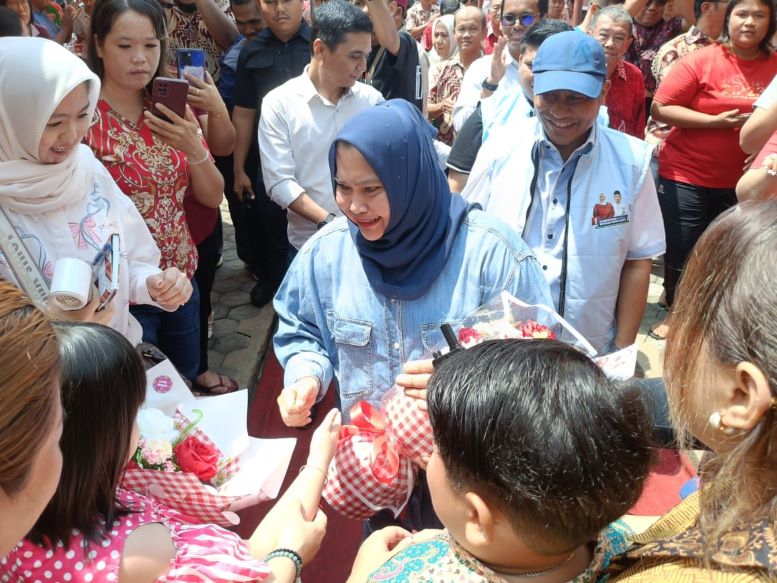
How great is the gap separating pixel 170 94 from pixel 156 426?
1767mm

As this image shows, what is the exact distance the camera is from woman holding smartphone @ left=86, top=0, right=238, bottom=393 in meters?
3.00

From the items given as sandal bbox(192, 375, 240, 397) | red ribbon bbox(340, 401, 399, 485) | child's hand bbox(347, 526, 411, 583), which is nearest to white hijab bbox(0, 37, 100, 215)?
red ribbon bbox(340, 401, 399, 485)

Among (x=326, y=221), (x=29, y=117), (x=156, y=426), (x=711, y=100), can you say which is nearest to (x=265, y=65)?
(x=326, y=221)

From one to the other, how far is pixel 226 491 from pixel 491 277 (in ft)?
3.22

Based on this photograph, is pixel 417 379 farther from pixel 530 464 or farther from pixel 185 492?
pixel 185 492

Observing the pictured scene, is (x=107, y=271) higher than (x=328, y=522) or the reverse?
higher

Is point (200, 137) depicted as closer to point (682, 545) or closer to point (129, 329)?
point (129, 329)

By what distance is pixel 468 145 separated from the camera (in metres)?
3.31

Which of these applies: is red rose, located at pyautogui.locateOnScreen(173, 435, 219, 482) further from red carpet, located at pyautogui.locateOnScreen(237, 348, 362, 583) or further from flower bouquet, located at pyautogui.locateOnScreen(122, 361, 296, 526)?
red carpet, located at pyautogui.locateOnScreen(237, 348, 362, 583)

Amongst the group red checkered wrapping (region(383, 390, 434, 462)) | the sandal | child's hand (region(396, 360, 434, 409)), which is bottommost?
the sandal

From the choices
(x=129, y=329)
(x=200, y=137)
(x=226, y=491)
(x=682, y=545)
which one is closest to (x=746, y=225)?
(x=682, y=545)

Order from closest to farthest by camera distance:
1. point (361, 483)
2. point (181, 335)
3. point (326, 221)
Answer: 1. point (361, 483)
2. point (181, 335)
3. point (326, 221)

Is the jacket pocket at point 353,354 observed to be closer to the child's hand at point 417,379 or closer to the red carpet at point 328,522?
the child's hand at point 417,379

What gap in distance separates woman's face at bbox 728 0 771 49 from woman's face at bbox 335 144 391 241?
10.4 feet
